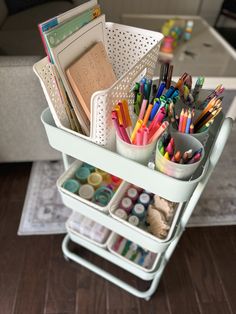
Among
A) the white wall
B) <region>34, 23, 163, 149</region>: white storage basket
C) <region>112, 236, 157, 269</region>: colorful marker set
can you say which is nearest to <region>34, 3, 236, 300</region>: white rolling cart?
<region>34, 23, 163, 149</region>: white storage basket

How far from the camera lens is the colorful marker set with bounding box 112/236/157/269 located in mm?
991

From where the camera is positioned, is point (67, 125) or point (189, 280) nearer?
point (67, 125)

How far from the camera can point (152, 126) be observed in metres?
0.53

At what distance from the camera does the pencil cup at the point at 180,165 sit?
0.50 meters

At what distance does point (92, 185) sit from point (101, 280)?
1.49 feet

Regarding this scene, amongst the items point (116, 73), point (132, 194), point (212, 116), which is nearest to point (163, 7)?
point (116, 73)

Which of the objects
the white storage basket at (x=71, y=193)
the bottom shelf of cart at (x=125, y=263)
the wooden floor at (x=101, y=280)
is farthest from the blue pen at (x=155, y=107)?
the wooden floor at (x=101, y=280)

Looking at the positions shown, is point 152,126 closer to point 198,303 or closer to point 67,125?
point 67,125

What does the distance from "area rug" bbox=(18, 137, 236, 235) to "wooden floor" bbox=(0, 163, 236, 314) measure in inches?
1.7

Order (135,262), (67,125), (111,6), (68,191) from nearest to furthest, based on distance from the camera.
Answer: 1. (67,125)
2. (68,191)
3. (135,262)
4. (111,6)

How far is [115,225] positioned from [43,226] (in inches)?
21.3

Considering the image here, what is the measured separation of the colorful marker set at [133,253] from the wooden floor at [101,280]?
0.46 ft

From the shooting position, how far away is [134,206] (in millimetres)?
858

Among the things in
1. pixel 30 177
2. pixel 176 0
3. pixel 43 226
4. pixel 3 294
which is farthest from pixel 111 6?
pixel 3 294
